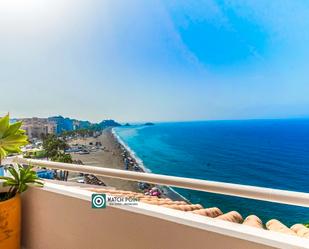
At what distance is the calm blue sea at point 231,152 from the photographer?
7.85 ft

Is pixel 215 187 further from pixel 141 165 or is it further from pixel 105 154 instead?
pixel 105 154

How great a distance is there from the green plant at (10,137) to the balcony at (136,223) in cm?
23

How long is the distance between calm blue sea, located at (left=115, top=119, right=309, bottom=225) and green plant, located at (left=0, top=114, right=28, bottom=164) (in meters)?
1.37

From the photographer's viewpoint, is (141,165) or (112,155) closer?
(141,165)

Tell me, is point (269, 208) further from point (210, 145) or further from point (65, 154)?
point (65, 154)

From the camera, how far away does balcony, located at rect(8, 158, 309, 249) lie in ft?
3.55

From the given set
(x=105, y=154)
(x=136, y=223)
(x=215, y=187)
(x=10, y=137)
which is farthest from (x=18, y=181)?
(x=215, y=187)

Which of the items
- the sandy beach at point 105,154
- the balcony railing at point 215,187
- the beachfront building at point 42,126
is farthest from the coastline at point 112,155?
the balcony railing at point 215,187

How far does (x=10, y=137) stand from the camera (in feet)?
6.01

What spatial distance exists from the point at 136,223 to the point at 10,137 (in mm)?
1166

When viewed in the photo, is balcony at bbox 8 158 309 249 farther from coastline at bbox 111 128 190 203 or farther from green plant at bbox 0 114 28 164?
coastline at bbox 111 128 190 203

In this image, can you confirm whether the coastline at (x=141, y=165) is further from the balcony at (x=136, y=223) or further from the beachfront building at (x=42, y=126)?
the beachfront building at (x=42, y=126)

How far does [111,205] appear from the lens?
148cm

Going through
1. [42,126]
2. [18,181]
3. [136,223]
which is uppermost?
[42,126]
